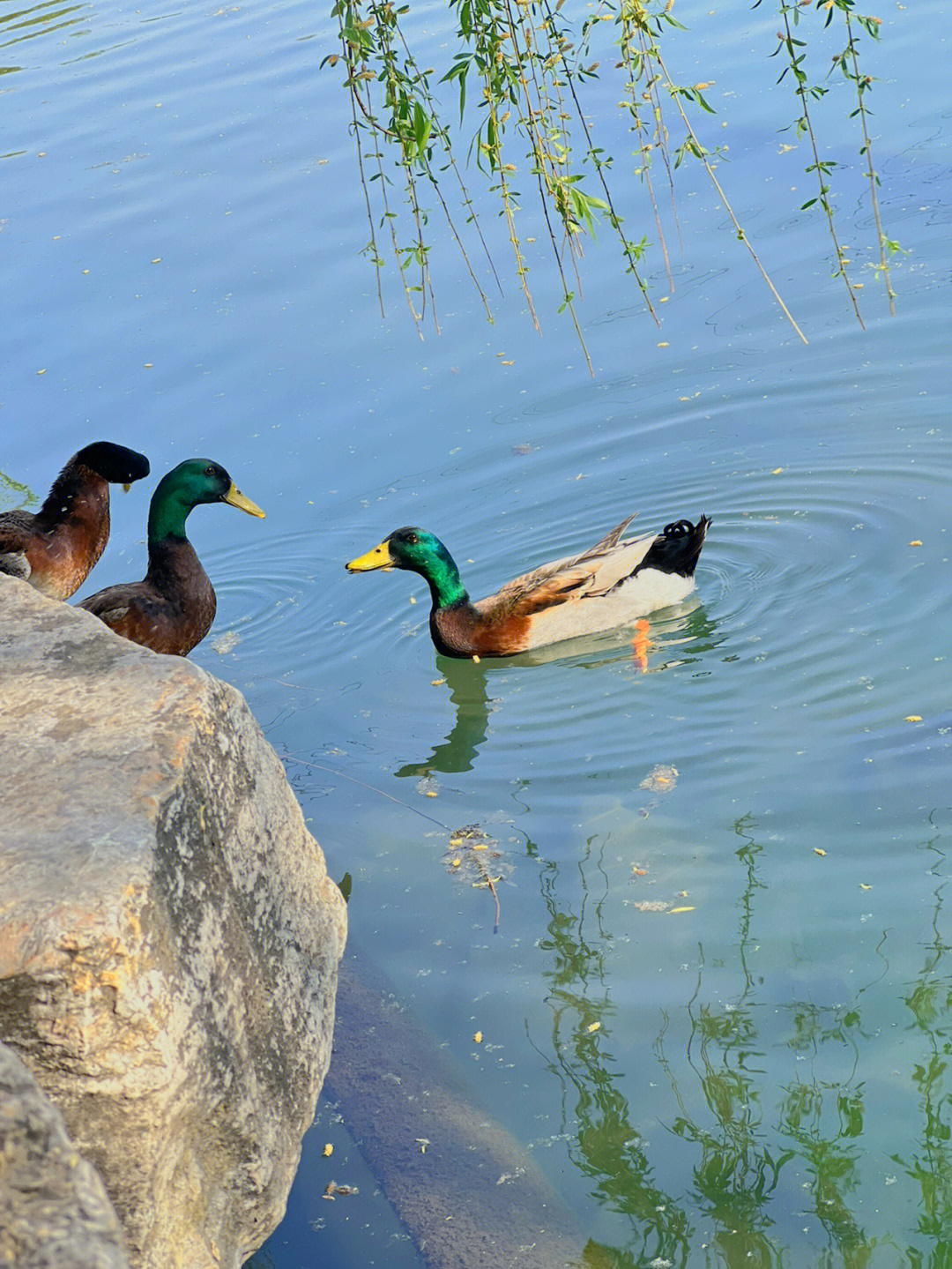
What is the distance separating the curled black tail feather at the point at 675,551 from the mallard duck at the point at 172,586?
1870 mm

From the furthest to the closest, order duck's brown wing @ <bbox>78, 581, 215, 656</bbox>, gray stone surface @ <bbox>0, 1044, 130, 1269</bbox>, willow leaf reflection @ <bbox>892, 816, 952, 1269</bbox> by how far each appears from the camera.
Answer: duck's brown wing @ <bbox>78, 581, 215, 656</bbox>, willow leaf reflection @ <bbox>892, 816, 952, 1269</bbox>, gray stone surface @ <bbox>0, 1044, 130, 1269</bbox>

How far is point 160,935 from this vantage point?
7.86 feet

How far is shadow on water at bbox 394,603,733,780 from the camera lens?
221 inches

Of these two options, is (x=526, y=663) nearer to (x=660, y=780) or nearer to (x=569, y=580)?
(x=569, y=580)

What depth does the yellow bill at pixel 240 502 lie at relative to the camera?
246 inches

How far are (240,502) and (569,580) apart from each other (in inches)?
59.4

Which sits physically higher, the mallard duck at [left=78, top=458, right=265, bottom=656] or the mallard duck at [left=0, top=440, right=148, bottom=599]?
the mallard duck at [left=0, top=440, right=148, bottom=599]

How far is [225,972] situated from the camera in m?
2.63

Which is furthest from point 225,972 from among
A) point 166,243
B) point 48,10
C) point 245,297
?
point 48,10

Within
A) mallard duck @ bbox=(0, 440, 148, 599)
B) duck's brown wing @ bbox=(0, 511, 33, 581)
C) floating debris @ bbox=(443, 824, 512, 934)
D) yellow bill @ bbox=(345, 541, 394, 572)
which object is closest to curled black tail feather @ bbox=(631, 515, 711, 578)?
yellow bill @ bbox=(345, 541, 394, 572)

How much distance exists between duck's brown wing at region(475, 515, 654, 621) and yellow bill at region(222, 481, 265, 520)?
1107mm

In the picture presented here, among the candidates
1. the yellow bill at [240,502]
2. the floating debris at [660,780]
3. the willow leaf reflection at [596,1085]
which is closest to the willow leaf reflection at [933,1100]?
the willow leaf reflection at [596,1085]

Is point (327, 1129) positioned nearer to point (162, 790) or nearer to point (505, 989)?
point (505, 989)

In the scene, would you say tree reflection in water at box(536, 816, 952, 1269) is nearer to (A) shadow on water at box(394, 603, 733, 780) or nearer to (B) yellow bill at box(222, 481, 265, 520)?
(A) shadow on water at box(394, 603, 733, 780)
